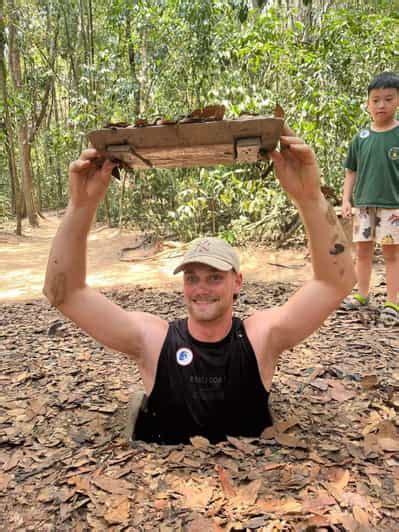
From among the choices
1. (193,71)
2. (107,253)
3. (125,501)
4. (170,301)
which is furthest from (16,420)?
(107,253)

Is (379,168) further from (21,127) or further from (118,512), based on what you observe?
(21,127)

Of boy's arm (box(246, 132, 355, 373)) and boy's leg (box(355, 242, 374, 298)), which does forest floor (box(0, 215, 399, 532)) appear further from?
boy's arm (box(246, 132, 355, 373))

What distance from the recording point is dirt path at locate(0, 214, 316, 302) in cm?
614

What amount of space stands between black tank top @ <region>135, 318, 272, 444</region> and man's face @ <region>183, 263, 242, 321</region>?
0.17 metres

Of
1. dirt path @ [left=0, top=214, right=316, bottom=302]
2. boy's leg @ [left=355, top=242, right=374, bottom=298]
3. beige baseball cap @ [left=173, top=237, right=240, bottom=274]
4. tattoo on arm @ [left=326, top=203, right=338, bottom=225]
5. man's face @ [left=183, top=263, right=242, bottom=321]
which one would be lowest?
dirt path @ [left=0, top=214, right=316, bottom=302]

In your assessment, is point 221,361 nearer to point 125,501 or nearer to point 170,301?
point 125,501

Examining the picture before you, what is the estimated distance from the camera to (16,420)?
227 cm

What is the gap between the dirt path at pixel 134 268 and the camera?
20.2 ft

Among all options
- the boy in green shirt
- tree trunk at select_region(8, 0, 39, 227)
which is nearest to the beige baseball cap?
the boy in green shirt

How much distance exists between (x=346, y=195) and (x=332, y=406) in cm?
204

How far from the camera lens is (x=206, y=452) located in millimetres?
1813

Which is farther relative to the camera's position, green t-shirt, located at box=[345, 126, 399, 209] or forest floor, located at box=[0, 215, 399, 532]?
green t-shirt, located at box=[345, 126, 399, 209]

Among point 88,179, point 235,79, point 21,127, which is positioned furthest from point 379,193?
point 21,127

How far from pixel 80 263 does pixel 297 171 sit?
0.98 metres
